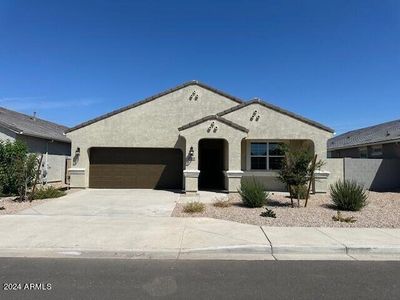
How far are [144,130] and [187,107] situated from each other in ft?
8.72

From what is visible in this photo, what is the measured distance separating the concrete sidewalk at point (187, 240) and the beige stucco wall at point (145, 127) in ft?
31.6

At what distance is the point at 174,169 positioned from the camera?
2106cm

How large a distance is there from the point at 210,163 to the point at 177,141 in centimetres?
252

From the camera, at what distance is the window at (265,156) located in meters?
20.1

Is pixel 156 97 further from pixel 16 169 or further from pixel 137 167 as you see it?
pixel 16 169

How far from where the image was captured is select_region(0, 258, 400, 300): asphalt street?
559 cm

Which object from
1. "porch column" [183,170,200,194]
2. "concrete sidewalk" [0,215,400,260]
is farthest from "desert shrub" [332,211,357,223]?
"porch column" [183,170,200,194]

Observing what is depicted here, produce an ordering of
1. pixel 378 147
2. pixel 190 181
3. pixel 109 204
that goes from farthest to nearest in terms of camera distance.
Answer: pixel 378 147
pixel 190 181
pixel 109 204

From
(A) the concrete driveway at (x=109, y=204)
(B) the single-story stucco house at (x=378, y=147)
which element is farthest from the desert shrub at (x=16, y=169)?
(B) the single-story stucco house at (x=378, y=147)

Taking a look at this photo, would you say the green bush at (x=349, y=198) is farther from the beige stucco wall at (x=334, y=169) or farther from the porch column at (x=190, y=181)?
the porch column at (x=190, y=181)

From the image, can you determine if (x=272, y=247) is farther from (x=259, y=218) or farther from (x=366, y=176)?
(x=366, y=176)

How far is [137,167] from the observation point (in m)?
21.0

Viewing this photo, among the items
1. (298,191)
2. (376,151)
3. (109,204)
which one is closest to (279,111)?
(298,191)

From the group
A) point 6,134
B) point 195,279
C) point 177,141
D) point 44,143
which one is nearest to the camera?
point 195,279
